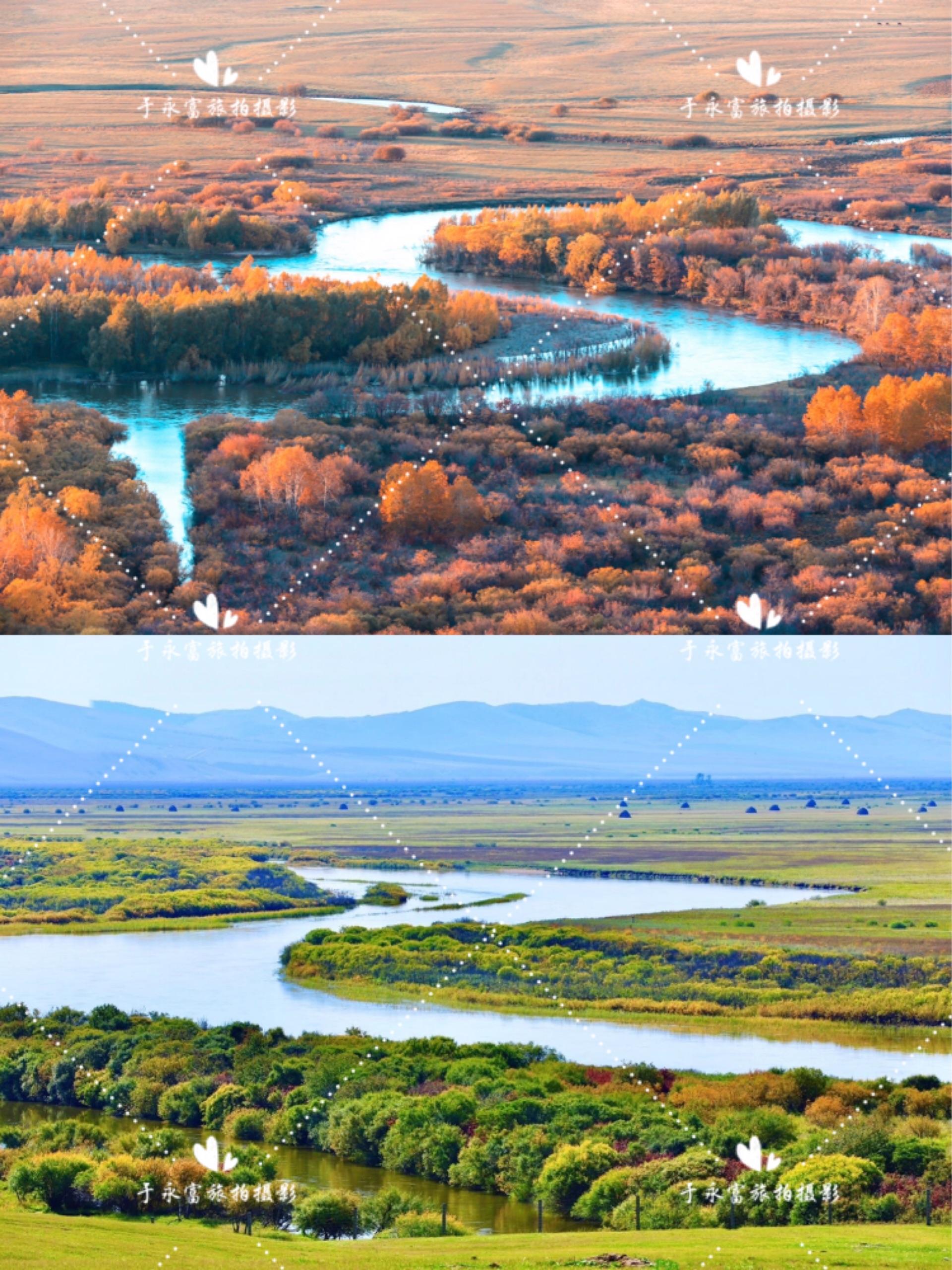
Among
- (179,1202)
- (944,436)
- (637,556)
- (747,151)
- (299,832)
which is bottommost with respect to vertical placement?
(179,1202)

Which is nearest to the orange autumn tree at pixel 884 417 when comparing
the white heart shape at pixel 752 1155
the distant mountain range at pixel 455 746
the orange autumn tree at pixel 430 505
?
the distant mountain range at pixel 455 746

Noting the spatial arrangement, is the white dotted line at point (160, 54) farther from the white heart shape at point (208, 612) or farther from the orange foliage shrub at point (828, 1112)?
the orange foliage shrub at point (828, 1112)

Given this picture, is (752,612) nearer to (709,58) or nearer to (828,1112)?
(828,1112)

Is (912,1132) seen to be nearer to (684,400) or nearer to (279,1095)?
(279,1095)

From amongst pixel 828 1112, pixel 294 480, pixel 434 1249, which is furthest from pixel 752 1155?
pixel 294 480

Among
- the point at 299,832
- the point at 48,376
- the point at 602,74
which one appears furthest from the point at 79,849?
the point at 602,74
